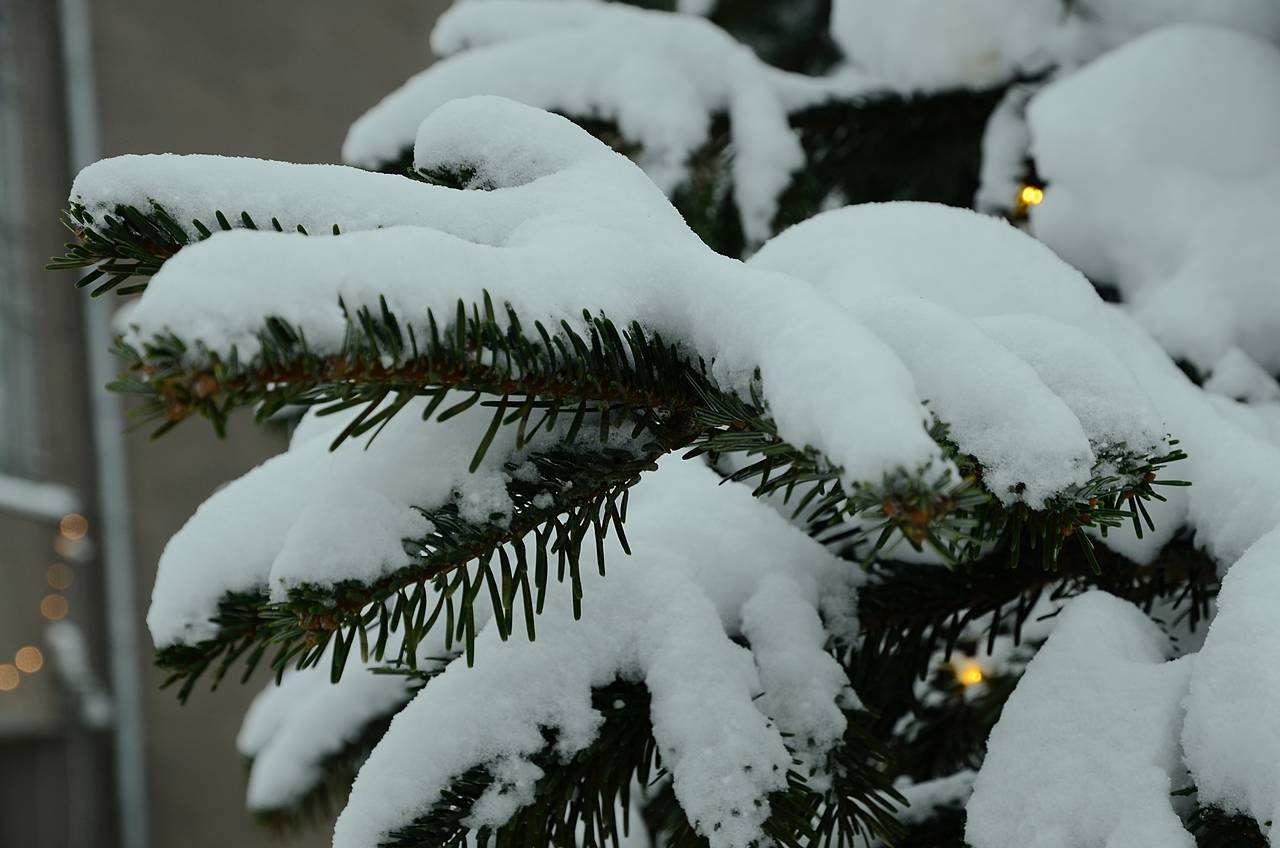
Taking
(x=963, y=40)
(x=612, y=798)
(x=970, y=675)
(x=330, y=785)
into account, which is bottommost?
(x=330, y=785)

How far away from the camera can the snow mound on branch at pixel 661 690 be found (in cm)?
35

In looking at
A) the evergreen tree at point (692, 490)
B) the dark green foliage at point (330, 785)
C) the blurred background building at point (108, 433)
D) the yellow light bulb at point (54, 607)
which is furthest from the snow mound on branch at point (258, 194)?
the yellow light bulb at point (54, 607)

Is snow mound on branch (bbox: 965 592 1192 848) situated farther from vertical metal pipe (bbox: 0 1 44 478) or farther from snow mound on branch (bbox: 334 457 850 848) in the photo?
vertical metal pipe (bbox: 0 1 44 478)

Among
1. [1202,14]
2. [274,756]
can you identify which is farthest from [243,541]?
[1202,14]

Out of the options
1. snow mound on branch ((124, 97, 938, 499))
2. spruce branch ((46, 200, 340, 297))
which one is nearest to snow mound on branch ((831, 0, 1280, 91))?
snow mound on branch ((124, 97, 938, 499))

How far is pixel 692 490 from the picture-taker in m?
0.47

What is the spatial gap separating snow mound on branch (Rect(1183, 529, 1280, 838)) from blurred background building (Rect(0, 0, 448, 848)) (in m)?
2.80

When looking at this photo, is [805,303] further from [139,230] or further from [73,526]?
[73,526]

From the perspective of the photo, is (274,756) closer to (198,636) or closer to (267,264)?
(198,636)

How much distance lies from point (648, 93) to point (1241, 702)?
51 centimetres

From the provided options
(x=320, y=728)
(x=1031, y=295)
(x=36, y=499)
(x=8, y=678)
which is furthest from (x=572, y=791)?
(x=36, y=499)

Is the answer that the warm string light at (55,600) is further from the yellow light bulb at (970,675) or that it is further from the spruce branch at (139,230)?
the spruce branch at (139,230)

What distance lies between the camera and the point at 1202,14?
0.68m

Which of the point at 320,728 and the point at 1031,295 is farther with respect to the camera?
the point at 320,728
